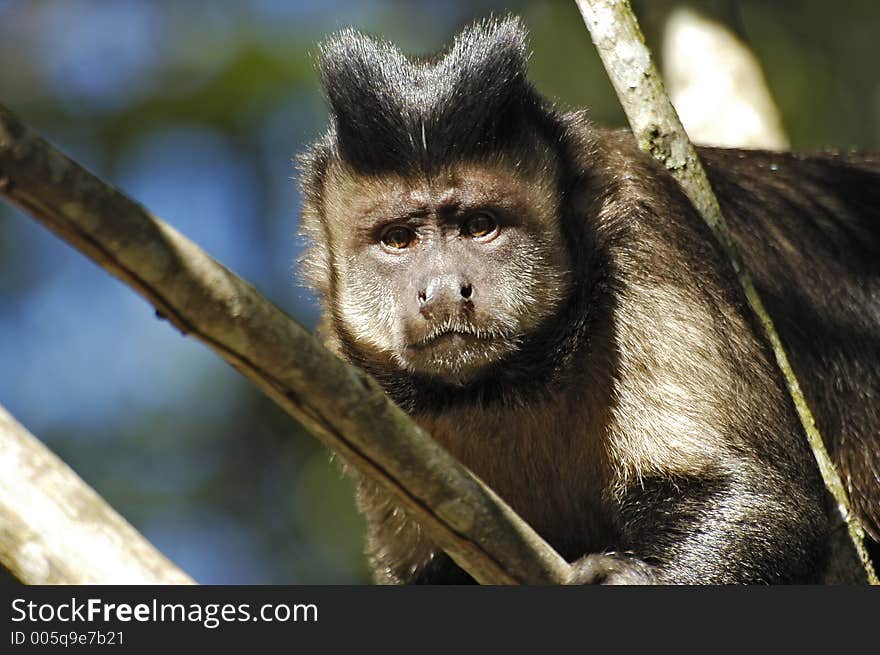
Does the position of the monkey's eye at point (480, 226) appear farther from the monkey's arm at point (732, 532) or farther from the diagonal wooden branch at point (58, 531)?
the diagonal wooden branch at point (58, 531)

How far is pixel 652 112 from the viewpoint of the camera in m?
4.68

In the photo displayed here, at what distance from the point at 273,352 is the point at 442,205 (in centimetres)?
226

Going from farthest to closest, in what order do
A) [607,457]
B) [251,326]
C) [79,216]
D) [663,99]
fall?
[607,457] < [663,99] < [251,326] < [79,216]

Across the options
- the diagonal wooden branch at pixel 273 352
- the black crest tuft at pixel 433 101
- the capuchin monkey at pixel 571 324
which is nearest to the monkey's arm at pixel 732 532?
the capuchin monkey at pixel 571 324

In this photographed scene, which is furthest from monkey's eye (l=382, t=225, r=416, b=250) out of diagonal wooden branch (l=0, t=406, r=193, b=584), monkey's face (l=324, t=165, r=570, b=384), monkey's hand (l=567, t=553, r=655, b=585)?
diagonal wooden branch (l=0, t=406, r=193, b=584)

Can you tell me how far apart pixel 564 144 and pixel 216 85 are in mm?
7636

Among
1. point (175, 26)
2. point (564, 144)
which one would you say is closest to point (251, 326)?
point (564, 144)

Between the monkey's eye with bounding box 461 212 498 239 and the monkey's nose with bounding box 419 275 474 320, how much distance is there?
33cm

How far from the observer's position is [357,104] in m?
5.31

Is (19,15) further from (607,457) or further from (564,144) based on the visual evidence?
(607,457)

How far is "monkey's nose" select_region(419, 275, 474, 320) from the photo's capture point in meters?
4.70

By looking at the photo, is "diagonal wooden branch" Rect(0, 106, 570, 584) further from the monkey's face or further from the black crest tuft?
the black crest tuft

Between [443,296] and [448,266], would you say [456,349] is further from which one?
[448,266]

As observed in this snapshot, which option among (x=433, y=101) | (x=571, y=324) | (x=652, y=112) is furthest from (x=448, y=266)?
(x=652, y=112)
